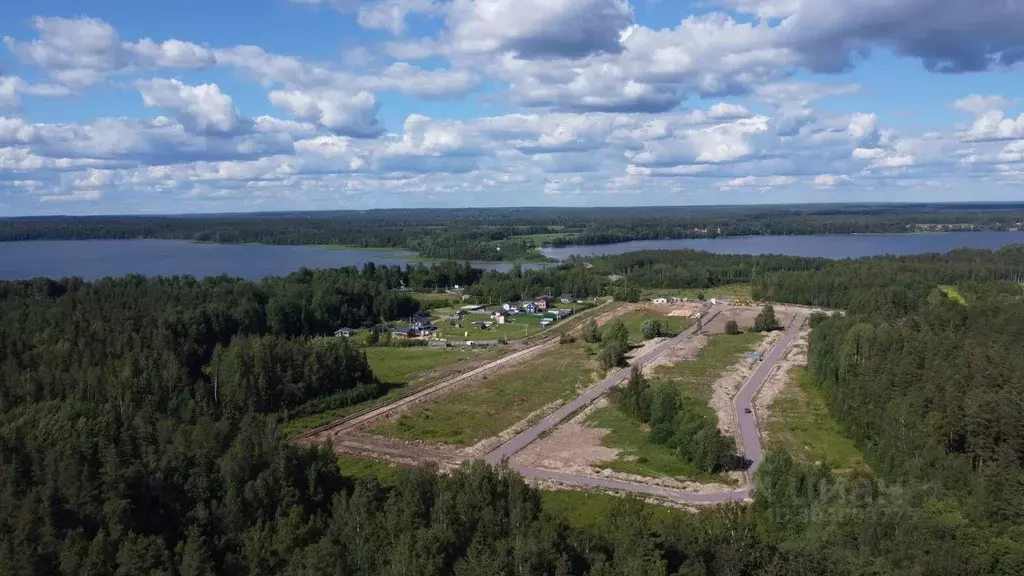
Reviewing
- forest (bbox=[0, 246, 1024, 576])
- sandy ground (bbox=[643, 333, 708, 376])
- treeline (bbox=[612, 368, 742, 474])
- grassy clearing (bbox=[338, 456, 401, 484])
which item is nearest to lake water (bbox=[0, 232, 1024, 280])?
sandy ground (bbox=[643, 333, 708, 376])

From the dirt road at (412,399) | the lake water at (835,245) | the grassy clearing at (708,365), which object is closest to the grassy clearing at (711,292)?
the grassy clearing at (708,365)

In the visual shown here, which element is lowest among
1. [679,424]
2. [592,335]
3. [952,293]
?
[592,335]

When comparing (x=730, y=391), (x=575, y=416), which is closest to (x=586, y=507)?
(x=575, y=416)

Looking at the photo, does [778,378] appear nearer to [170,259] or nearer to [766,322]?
[766,322]

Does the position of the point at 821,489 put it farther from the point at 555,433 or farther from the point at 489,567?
the point at 555,433

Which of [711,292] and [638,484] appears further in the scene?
[711,292]
